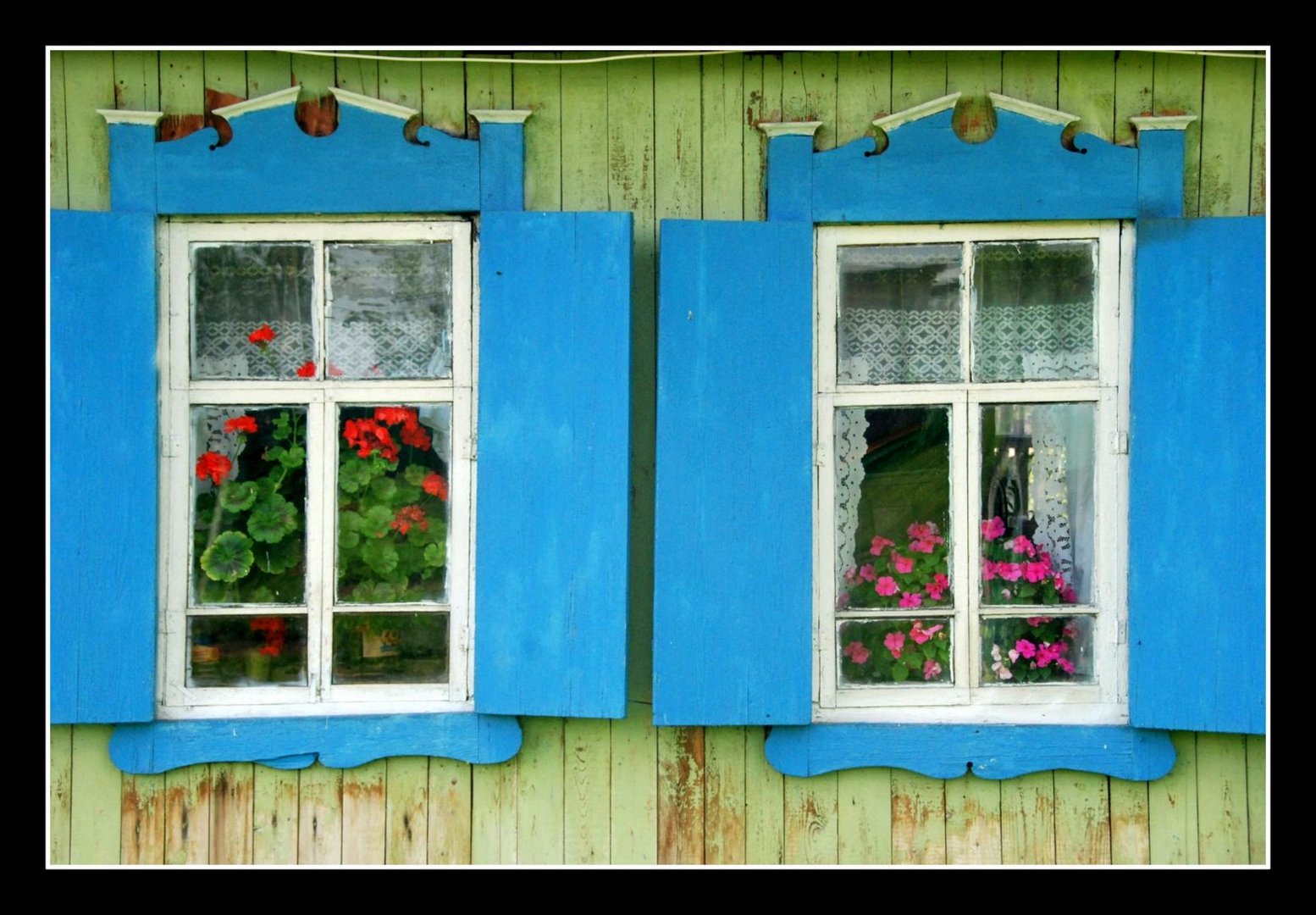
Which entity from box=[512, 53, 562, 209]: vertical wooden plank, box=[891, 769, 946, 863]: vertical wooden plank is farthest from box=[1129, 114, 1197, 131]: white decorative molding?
box=[891, 769, 946, 863]: vertical wooden plank

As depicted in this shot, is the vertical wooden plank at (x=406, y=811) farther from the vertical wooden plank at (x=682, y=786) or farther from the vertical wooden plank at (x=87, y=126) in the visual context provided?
the vertical wooden plank at (x=87, y=126)

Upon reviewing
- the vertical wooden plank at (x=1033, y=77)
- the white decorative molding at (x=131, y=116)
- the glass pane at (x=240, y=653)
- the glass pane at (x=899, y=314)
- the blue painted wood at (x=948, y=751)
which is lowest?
the blue painted wood at (x=948, y=751)

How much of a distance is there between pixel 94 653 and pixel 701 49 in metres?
2.24

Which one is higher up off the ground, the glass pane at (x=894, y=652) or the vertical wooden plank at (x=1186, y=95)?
the vertical wooden plank at (x=1186, y=95)

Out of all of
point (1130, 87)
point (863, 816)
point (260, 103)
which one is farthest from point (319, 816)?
point (1130, 87)

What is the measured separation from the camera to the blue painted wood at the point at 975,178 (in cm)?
308

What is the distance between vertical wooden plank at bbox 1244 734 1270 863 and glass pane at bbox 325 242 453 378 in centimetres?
238

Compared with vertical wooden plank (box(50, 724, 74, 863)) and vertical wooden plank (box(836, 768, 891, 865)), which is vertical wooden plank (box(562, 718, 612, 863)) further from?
vertical wooden plank (box(50, 724, 74, 863))

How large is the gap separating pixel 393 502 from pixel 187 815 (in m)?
1.00

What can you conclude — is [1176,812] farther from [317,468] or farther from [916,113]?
[317,468]

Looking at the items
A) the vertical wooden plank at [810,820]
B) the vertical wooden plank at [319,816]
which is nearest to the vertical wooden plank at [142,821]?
the vertical wooden plank at [319,816]

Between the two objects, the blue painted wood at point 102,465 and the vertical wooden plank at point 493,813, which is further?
the vertical wooden plank at point 493,813

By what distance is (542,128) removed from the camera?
3.17 metres

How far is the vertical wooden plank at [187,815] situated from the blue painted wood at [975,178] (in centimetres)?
223
